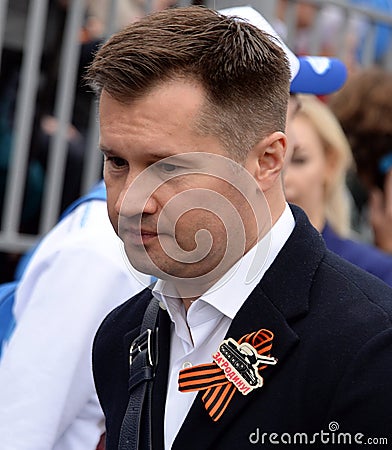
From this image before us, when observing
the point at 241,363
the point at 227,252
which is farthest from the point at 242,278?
the point at 241,363

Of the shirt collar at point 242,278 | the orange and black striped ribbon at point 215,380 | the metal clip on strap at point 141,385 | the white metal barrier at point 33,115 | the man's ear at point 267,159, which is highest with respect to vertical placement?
the man's ear at point 267,159

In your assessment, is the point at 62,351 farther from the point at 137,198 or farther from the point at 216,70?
the point at 216,70

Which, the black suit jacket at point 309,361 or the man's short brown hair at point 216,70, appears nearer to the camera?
the black suit jacket at point 309,361

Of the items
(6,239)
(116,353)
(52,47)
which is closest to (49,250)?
(116,353)

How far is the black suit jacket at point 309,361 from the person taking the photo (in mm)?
1757

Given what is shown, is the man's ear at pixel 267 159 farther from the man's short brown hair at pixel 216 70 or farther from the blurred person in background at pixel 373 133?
the blurred person in background at pixel 373 133

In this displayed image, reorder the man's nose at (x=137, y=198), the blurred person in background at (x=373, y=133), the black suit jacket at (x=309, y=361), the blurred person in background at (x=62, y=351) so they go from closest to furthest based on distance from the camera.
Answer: the black suit jacket at (x=309, y=361) < the man's nose at (x=137, y=198) < the blurred person in background at (x=62, y=351) < the blurred person in background at (x=373, y=133)

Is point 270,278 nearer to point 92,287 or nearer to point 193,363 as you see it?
point 193,363

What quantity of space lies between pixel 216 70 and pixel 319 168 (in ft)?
7.91

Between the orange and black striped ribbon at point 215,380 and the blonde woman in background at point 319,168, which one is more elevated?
the orange and black striped ribbon at point 215,380

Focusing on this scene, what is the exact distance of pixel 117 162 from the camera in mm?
1958

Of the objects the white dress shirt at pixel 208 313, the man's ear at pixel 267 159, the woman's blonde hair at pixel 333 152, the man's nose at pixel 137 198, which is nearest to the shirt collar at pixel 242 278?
the white dress shirt at pixel 208 313

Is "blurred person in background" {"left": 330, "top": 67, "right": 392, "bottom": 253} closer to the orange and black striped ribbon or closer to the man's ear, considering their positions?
the man's ear

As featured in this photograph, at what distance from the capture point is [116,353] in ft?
7.18
